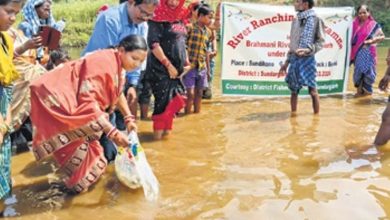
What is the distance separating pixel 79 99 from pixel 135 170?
681mm

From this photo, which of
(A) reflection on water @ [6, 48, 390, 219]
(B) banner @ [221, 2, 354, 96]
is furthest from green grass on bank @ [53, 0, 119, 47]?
(A) reflection on water @ [6, 48, 390, 219]

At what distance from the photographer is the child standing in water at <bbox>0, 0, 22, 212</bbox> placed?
2.87 meters

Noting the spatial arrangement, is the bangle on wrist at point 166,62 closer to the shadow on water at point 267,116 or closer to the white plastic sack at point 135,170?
the white plastic sack at point 135,170

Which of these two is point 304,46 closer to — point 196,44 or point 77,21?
point 196,44

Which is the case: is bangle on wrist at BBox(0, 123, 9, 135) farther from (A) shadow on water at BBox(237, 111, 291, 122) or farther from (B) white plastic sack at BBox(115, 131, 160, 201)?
(A) shadow on water at BBox(237, 111, 291, 122)

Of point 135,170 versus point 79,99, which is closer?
point 79,99

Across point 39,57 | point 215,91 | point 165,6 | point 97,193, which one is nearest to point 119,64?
point 97,193

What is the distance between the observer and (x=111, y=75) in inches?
Answer: 133

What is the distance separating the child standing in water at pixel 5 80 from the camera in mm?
2867

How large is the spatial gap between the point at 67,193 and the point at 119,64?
42.0 inches

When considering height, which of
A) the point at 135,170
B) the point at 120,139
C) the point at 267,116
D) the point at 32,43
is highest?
the point at 32,43

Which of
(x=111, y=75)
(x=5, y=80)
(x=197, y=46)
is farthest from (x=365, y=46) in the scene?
(x=5, y=80)

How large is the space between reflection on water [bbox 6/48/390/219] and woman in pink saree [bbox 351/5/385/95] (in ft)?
6.27

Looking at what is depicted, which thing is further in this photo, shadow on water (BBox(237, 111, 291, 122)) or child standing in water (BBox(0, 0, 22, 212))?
shadow on water (BBox(237, 111, 291, 122))
